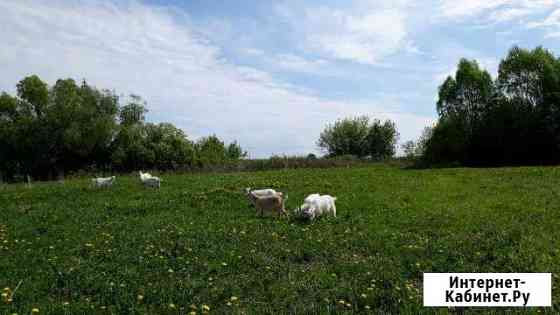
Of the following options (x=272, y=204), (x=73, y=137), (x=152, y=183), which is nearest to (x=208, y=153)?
(x=73, y=137)

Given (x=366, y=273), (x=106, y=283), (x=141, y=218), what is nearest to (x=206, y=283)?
(x=106, y=283)

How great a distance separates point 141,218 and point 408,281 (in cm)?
889

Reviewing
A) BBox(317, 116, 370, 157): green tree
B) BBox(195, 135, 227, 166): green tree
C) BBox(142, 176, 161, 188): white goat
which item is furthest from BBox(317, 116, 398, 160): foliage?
BBox(142, 176, 161, 188): white goat

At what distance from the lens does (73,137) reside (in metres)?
45.2

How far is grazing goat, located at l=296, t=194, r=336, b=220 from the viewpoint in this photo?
12031mm

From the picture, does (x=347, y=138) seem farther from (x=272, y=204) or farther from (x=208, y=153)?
(x=272, y=204)

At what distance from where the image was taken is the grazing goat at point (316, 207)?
12.0 m

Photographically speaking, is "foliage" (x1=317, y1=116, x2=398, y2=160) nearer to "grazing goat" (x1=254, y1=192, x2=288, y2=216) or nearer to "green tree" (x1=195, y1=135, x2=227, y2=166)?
"green tree" (x1=195, y1=135, x2=227, y2=166)

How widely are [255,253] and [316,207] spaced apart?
4.17 meters

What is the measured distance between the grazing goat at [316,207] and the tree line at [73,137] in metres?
33.9

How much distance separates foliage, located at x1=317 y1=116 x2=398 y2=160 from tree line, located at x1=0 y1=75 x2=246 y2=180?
150ft

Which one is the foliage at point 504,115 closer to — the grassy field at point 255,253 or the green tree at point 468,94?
the green tree at point 468,94

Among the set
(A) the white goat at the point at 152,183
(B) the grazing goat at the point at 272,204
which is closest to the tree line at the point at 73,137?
(A) the white goat at the point at 152,183

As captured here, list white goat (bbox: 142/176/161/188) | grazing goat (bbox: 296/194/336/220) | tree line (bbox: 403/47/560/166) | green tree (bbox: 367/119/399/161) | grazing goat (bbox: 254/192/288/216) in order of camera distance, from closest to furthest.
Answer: grazing goat (bbox: 296/194/336/220)
grazing goat (bbox: 254/192/288/216)
white goat (bbox: 142/176/161/188)
tree line (bbox: 403/47/560/166)
green tree (bbox: 367/119/399/161)
